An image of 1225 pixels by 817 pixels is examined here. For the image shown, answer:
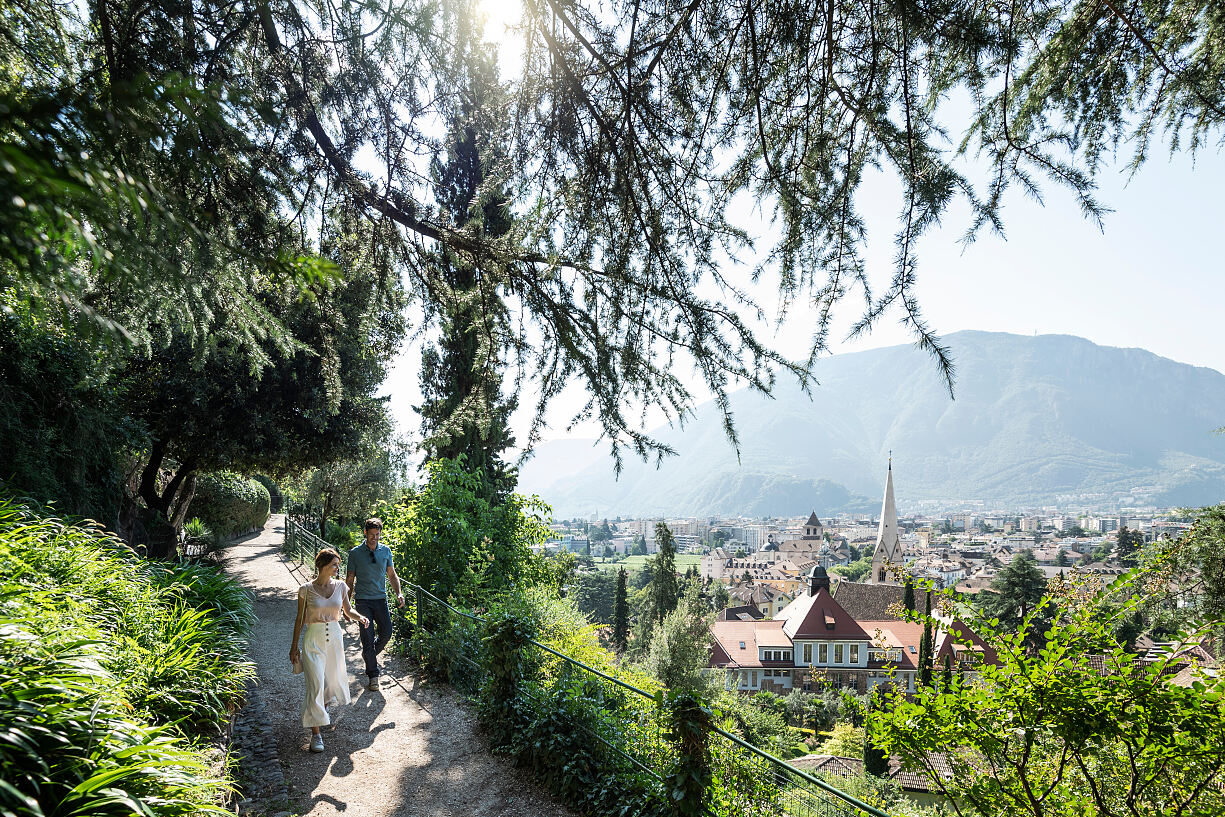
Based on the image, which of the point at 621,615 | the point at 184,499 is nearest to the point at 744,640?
the point at 621,615

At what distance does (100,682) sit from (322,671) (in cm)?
253

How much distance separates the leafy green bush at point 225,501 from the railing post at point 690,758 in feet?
60.7

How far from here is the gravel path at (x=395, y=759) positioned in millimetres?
4234

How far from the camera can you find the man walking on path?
6.33 meters

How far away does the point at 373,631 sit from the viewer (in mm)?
6543

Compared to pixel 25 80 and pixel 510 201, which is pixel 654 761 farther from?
pixel 25 80

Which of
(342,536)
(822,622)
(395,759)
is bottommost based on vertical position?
(822,622)

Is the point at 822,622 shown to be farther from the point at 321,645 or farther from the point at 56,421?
the point at 56,421

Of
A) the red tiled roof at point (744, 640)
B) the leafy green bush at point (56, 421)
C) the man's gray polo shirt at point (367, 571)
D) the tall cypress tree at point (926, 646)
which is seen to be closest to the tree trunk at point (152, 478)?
the leafy green bush at point (56, 421)

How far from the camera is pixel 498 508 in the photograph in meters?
8.60

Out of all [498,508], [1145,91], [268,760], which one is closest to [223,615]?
[268,760]

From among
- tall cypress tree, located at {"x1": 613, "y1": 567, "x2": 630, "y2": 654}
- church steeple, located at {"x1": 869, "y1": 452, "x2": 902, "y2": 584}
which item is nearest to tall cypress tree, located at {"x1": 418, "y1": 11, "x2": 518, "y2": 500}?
tall cypress tree, located at {"x1": 613, "y1": 567, "x2": 630, "y2": 654}

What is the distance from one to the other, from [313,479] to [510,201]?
20.3m

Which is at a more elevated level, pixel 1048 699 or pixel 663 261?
pixel 663 261
